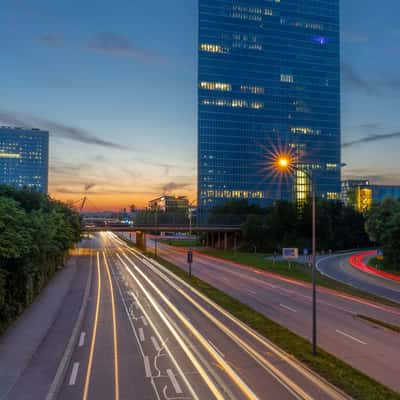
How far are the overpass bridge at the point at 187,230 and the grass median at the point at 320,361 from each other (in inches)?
1970

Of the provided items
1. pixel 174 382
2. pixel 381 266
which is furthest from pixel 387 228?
pixel 174 382

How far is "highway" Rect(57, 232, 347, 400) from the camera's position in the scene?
13305mm

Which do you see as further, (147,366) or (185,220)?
(185,220)

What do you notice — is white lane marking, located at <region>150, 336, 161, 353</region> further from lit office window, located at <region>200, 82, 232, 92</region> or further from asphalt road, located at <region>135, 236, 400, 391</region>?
lit office window, located at <region>200, 82, 232, 92</region>

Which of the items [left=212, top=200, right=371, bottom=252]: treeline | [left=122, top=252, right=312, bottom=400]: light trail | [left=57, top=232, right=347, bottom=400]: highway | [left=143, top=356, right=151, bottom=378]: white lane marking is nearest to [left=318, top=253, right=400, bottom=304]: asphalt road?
[left=122, top=252, right=312, bottom=400]: light trail

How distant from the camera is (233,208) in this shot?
11119 centimetres

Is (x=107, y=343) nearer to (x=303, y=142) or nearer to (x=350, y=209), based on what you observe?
(x=350, y=209)

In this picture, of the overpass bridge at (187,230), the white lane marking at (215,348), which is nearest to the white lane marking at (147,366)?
the white lane marking at (215,348)

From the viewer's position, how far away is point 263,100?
156m

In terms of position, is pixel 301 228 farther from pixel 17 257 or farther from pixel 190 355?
pixel 17 257

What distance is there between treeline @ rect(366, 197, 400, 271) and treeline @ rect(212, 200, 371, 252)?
37409mm

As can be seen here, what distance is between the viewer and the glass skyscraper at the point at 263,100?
151 meters

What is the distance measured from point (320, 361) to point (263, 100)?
15105cm

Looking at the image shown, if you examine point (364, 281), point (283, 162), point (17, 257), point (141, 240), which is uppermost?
point (283, 162)
